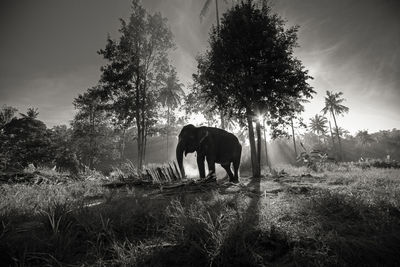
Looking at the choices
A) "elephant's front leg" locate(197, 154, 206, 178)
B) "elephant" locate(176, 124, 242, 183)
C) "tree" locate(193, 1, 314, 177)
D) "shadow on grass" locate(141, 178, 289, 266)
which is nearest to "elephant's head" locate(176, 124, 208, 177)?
"elephant" locate(176, 124, 242, 183)

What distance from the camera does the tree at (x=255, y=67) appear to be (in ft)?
32.9

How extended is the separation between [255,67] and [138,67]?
1099 centimetres

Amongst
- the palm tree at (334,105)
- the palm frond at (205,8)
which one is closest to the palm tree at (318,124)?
the palm tree at (334,105)

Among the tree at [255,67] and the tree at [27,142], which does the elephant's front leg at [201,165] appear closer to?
the tree at [255,67]

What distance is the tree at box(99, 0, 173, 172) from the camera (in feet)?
54.4

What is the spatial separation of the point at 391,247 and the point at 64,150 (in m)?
30.7

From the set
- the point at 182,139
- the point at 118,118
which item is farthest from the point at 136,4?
the point at 182,139

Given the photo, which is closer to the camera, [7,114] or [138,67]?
[138,67]

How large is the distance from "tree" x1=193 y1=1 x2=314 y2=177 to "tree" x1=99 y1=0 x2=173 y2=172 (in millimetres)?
8228

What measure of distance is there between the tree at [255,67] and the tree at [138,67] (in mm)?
8228

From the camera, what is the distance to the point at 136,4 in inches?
693

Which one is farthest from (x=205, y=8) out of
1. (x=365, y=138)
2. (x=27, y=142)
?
(x=365, y=138)

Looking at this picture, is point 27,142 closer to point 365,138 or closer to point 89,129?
point 89,129

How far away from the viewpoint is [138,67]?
17266 millimetres
